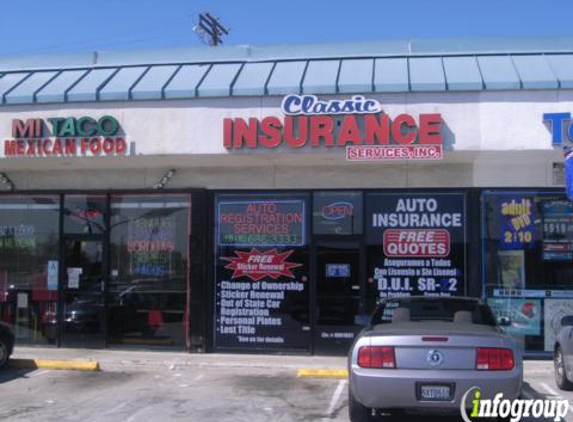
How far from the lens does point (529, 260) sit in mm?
13039

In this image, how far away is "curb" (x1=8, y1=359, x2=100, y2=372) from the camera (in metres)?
12.1

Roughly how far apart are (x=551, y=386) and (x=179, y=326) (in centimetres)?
679

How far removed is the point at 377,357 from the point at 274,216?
21.5ft

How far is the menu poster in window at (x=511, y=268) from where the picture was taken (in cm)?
1305

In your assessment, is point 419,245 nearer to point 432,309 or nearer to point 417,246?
point 417,246

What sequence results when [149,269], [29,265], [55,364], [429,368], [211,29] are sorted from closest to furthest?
[429,368], [55,364], [149,269], [29,265], [211,29]

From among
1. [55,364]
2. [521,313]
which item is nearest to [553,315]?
[521,313]

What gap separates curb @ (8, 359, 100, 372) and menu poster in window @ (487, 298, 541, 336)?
707 cm

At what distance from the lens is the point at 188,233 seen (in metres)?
13.9

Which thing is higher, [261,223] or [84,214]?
[84,214]

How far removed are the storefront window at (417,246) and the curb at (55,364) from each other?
503cm

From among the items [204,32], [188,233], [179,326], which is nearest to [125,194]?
[188,233]

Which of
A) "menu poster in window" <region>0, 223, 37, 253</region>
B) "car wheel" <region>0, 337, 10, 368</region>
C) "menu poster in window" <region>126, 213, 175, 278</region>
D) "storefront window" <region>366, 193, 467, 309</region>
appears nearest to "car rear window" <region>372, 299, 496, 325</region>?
"storefront window" <region>366, 193, 467, 309</region>

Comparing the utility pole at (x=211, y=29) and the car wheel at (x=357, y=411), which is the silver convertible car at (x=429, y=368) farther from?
the utility pole at (x=211, y=29)
